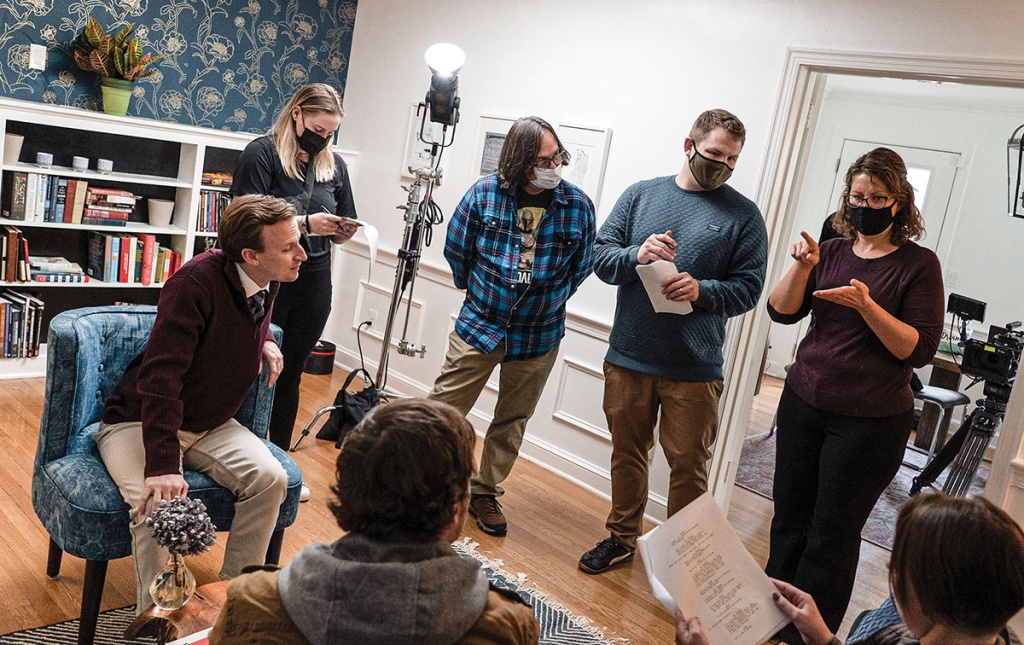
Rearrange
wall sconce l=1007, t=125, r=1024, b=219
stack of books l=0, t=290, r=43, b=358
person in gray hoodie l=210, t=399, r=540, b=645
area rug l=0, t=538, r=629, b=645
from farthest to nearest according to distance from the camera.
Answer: stack of books l=0, t=290, r=43, b=358, wall sconce l=1007, t=125, r=1024, b=219, area rug l=0, t=538, r=629, b=645, person in gray hoodie l=210, t=399, r=540, b=645

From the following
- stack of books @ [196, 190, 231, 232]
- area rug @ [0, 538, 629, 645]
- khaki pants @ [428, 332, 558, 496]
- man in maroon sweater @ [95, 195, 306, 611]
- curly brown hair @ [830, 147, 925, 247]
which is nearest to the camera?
man in maroon sweater @ [95, 195, 306, 611]

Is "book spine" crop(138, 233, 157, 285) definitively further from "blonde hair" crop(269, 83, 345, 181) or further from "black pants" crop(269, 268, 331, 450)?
"blonde hair" crop(269, 83, 345, 181)

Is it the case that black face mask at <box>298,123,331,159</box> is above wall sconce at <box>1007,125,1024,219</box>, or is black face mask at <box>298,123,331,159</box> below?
below

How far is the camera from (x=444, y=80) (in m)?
3.70

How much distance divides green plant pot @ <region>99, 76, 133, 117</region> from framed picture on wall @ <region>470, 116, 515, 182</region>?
170 cm

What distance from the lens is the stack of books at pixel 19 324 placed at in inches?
159

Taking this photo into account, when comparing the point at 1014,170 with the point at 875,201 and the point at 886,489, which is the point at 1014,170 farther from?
the point at 875,201

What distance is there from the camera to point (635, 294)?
292 cm

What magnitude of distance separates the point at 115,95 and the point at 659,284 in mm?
2957

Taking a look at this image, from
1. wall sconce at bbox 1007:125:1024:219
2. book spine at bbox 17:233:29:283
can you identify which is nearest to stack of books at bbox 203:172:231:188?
book spine at bbox 17:233:29:283

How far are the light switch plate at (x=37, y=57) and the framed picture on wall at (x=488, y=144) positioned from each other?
206cm

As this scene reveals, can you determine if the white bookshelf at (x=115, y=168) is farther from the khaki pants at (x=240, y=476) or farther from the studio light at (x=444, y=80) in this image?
the khaki pants at (x=240, y=476)

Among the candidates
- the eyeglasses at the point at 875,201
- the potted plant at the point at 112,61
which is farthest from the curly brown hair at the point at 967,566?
the potted plant at the point at 112,61

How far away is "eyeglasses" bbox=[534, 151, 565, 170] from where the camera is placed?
9.77 ft
